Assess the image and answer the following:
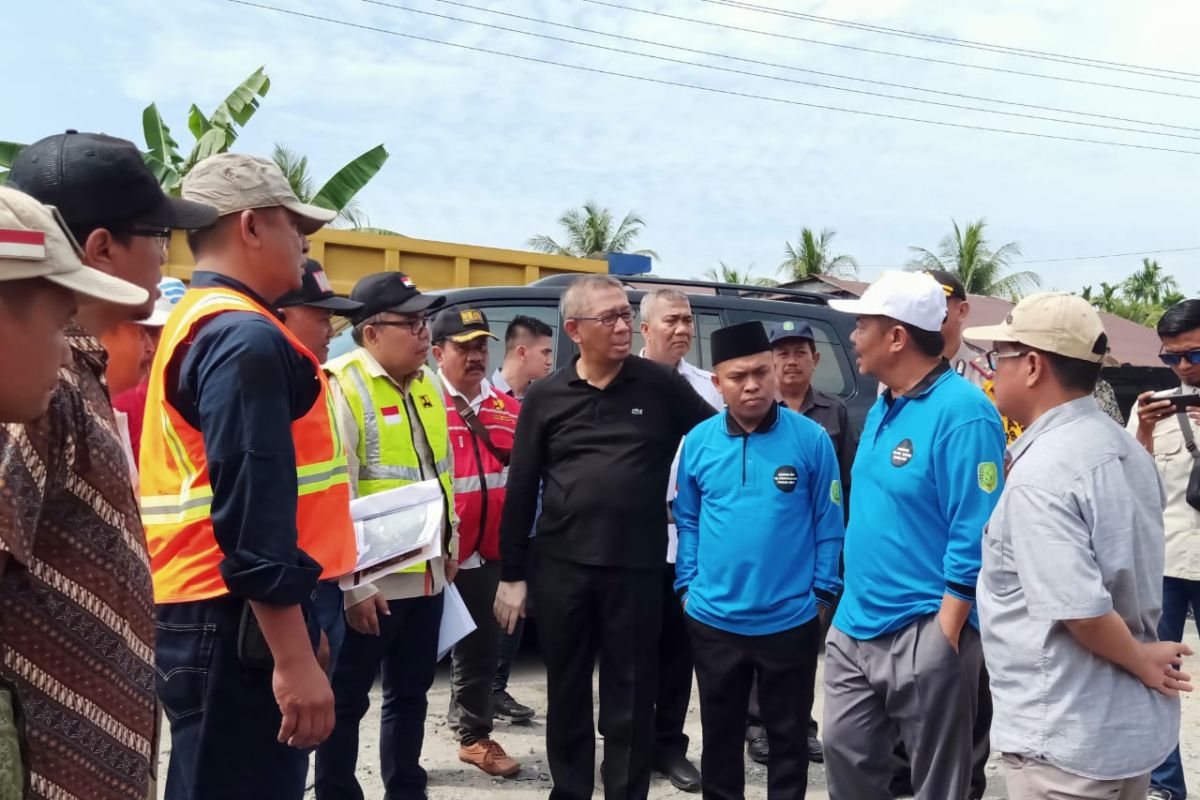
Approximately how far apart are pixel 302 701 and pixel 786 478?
2028mm

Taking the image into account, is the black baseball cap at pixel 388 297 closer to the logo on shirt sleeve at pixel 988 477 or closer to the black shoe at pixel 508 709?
the logo on shirt sleeve at pixel 988 477

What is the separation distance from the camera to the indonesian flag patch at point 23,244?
3.98 feet

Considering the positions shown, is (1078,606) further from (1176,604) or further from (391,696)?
(1176,604)

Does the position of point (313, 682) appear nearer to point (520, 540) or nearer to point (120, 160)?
point (120, 160)

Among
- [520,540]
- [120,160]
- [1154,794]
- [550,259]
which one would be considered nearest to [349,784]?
[520,540]

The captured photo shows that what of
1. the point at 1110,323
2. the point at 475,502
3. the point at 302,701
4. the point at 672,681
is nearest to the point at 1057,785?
the point at 302,701

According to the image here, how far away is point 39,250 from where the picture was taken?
1.24m

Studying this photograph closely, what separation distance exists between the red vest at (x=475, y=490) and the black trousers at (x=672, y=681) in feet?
2.84

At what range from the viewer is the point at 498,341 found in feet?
19.8

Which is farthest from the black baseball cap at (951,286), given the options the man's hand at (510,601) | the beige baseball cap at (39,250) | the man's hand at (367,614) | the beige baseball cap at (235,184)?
the beige baseball cap at (39,250)

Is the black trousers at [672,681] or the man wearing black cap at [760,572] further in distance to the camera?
the black trousers at [672,681]

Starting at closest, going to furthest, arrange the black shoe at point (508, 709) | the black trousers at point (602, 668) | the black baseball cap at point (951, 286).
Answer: the black trousers at point (602, 668) < the black baseball cap at point (951, 286) < the black shoe at point (508, 709)

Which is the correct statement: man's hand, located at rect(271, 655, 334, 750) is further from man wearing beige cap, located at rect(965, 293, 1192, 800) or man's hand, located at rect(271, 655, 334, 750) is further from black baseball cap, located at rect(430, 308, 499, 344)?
black baseball cap, located at rect(430, 308, 499, 344)

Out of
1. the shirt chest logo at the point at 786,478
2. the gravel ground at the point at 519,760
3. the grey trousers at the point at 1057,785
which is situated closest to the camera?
the grey trousers at the point at 1057,785
